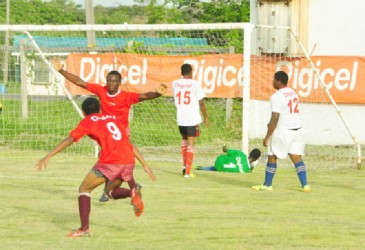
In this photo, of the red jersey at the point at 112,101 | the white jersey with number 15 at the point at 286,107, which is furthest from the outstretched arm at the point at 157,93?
the white jersey with number 15 at the point at 286,107

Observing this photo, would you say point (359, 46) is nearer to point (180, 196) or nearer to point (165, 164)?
point (165, 164)

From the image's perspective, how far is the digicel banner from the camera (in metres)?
21.6

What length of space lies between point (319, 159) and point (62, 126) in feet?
19.2

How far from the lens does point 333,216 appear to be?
1272 cm

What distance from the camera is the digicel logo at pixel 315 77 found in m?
21.9

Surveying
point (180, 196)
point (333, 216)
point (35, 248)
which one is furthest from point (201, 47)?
point (35, 248)

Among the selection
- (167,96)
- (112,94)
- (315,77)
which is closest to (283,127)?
(112,94)

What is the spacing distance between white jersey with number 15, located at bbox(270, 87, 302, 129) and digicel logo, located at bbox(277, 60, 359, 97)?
22.5 ft

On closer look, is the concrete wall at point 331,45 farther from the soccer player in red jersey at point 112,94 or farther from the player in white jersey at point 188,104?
the soccer player in red jersey at point 112,94

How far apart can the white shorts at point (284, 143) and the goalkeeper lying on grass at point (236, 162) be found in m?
3.21

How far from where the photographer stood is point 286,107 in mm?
14922

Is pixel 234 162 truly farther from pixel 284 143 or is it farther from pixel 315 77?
pixel 315 77

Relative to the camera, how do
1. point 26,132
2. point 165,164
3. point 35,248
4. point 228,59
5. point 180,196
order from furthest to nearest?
point 26,132 < point 228,59 < point 165,164 < point 180,196 < point 35,248

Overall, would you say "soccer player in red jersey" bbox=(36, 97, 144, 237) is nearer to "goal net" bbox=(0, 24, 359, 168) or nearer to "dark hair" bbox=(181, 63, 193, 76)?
"dark hair" bbox=(181, 63, 193, 76)
